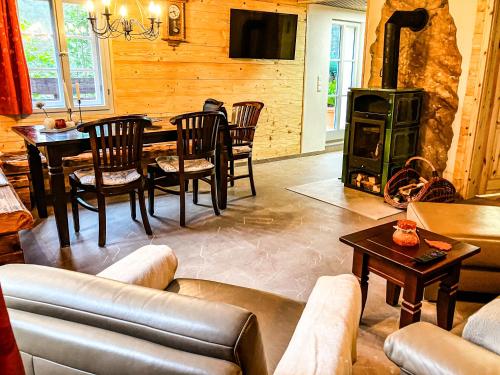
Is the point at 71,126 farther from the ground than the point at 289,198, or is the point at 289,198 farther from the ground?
the point at 71,126

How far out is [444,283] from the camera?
1.99 meters

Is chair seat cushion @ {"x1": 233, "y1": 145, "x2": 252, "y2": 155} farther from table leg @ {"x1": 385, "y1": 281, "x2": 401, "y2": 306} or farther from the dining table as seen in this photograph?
table leg @ {"x1": 385, "y1": 281, "x2": 401, "y2": 306}

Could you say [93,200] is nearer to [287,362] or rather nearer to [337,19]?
[287,362]

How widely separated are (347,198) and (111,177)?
8.03 feet

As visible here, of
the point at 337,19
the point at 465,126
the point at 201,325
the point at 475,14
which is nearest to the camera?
the point at 201,325

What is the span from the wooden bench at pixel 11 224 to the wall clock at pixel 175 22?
3.05 meters

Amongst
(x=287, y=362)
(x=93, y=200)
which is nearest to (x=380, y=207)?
(x=93, y=200)

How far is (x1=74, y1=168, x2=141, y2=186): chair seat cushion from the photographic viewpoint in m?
3.15

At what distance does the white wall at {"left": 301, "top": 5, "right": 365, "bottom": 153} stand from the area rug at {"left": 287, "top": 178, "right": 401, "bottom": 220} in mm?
1620

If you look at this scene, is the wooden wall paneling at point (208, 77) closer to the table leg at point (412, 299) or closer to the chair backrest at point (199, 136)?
the chair backrest at point (199, 136)

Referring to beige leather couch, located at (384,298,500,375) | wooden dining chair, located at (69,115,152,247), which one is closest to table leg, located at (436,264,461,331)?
beige leather couch, located at (384,298,500,375)

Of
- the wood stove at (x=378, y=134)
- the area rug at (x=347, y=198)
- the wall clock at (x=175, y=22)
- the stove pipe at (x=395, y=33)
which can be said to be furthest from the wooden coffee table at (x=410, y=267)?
the wall clock at (x=175, y=22)

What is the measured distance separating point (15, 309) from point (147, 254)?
69 centimetres

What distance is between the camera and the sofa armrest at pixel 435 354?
1131mm
